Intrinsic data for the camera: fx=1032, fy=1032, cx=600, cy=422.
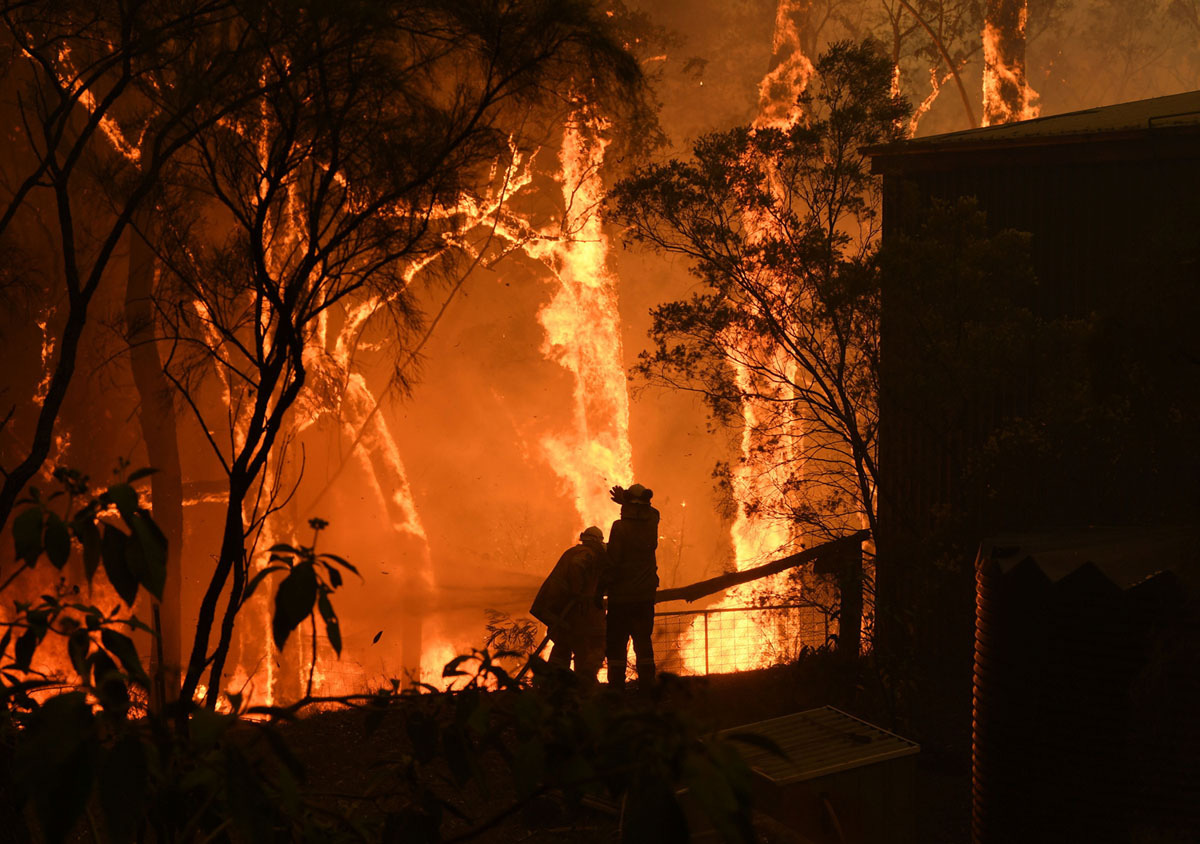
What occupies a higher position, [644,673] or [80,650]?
[80,650]

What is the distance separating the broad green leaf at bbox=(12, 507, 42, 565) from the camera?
180 cm

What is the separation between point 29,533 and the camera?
1.81 m

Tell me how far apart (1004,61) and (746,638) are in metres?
19.4

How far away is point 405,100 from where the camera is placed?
5.87 m

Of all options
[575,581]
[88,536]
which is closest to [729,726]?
[575,581]

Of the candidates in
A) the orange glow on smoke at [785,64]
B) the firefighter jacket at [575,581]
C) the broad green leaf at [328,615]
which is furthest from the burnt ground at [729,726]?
the orange glow on smoke at [785,64]

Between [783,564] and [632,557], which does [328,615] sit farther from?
[783,564]

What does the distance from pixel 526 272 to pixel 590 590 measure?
23292 millimetres

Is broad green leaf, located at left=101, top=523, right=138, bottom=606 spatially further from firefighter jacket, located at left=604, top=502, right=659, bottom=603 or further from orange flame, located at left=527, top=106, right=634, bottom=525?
orange flame, located at left=527, top=106, right=634, bottom=525

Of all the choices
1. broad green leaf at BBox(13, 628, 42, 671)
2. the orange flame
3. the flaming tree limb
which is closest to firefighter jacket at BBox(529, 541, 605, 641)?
the flaming tree limb

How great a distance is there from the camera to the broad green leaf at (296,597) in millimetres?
Result: 1739

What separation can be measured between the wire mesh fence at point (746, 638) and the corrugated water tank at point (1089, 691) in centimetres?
276

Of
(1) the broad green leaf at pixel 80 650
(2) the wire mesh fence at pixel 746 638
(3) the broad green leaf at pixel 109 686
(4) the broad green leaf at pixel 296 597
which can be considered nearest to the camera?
(3) the broad green leaf at pixel 109 686

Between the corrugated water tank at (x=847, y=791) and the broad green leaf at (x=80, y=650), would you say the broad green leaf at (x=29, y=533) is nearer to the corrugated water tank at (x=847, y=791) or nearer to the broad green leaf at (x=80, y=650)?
the broad green leaf at (x=80, y=650)
